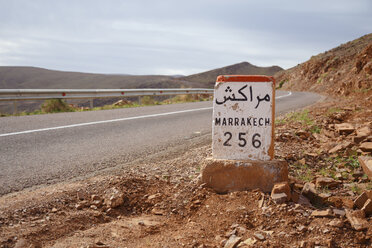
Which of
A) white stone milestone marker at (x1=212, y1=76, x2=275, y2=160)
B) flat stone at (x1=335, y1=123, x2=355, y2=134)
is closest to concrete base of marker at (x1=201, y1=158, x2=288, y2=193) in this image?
white stone milestone marker at (x1=212, y1=76, x2=275, y2=160)

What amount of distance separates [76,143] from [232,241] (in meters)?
4.42

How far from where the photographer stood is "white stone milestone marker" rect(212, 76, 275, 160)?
139 inches

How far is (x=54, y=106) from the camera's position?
43.4 feet

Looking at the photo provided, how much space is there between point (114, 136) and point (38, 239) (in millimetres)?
4353

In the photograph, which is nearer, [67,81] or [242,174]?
[242,174]

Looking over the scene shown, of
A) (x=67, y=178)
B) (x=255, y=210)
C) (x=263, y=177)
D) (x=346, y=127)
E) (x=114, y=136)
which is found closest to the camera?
(x=255, y=210)

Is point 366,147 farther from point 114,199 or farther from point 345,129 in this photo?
point 114,199

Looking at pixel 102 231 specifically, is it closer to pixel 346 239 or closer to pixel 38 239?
pixel 38 239

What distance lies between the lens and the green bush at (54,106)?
12877 millimetres


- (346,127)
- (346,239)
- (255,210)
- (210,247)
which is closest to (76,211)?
(210,247)

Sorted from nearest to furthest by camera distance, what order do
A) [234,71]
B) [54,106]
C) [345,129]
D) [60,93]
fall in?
[345,129]
[54,106]
[60,93]
[234,71]

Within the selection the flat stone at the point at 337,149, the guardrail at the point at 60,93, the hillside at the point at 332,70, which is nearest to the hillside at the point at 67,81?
the hillside at the point at 332,70

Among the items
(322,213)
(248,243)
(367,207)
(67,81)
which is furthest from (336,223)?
(67,81)

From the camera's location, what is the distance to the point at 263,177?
3451mm
